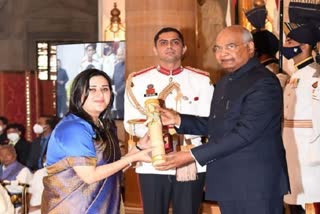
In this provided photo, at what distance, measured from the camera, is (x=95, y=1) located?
1205cm

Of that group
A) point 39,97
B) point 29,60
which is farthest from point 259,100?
point 29,60

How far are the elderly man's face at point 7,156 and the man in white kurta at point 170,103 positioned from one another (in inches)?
82.2

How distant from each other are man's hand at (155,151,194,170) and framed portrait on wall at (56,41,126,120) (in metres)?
4.94

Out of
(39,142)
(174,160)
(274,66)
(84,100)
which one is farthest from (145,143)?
(39,142)

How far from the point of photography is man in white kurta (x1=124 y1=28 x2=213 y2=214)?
446 centimetres

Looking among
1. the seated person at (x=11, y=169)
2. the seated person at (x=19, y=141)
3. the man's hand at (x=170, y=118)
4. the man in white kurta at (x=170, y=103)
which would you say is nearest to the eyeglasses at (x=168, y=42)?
the man in white kurta at (x=170, y=103)

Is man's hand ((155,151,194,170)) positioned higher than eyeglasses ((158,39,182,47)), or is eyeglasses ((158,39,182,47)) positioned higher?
eyeglasses ((158,39,182,47))

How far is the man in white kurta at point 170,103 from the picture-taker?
14.6 feet

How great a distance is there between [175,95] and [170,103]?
58 millimetres

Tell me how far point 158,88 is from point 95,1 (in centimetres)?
773

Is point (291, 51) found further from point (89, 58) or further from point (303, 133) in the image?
point (89, 58)

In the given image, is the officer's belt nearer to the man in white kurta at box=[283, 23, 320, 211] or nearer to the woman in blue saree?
the man in white kurta at box=[283, 23, 320, 211]

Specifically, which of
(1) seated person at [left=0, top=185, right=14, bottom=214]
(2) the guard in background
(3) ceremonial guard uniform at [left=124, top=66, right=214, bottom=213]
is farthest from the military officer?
(1) seated person at [left=0, top=185, right=14, bottom=214]

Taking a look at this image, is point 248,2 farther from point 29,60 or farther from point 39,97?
point 29,60
